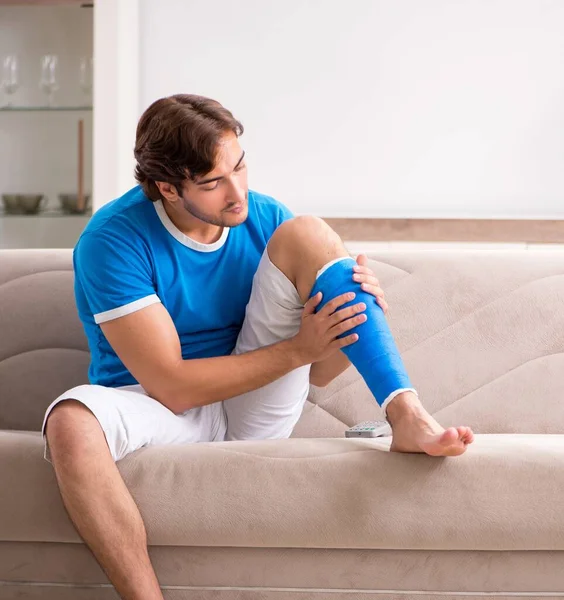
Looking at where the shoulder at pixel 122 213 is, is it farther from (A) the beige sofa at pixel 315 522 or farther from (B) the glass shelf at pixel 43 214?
(B) the glass shelf at pixel 43 214

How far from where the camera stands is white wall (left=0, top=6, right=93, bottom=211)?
10.2 ft

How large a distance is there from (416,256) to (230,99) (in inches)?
53.6

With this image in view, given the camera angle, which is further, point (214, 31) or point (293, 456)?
point (214, 31)

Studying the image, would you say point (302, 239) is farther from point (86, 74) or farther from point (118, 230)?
point (86, 74)

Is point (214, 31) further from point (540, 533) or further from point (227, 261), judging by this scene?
point (540, 533)

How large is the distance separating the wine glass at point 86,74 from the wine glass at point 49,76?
10 centimetres

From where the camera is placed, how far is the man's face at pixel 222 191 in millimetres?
1639

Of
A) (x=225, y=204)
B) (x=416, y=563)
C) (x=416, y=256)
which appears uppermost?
(x=225, y=204)

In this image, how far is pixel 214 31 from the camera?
322cm

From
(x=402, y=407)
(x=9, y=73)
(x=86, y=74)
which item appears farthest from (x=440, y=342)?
(x=9, y=73)

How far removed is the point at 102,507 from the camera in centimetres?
141

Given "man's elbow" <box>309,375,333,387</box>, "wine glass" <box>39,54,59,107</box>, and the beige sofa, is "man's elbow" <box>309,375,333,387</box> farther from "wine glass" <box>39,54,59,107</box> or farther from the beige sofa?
"wine glass" <box>39,54,59,107</box>

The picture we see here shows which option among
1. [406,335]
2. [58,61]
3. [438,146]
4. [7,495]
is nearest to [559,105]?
[438,146]

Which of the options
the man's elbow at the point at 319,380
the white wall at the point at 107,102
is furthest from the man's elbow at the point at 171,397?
the white wall at the point at 107,102
